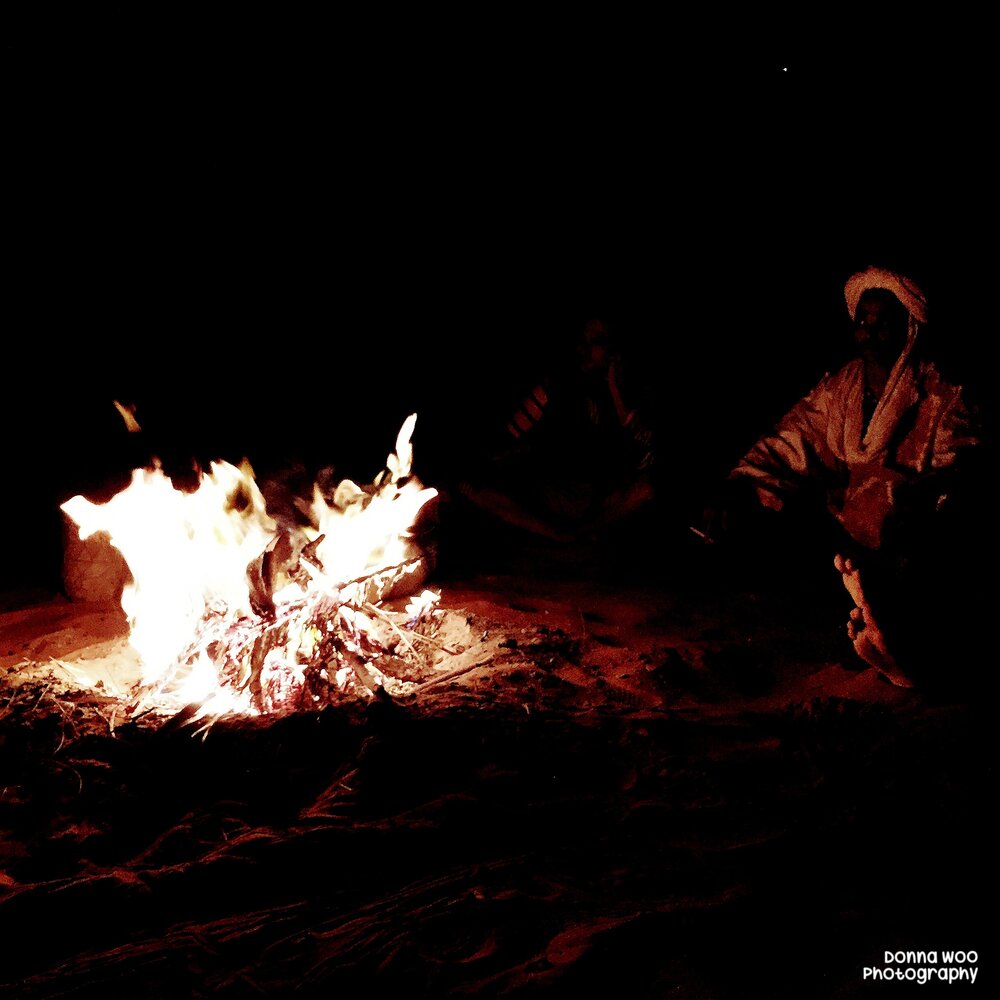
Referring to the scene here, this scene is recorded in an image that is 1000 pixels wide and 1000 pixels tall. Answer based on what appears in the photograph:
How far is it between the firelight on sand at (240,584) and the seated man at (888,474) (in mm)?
2519

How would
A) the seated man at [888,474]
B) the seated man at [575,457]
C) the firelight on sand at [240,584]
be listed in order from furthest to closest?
the seated man at [575,457] < the firelight on sand at [240,584] < the seated man at [888,474]

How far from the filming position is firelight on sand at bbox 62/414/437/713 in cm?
431

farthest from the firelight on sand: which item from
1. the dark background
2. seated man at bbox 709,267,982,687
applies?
the dark background

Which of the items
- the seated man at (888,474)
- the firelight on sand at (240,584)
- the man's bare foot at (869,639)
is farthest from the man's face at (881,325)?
Result: the firelight on sand at (240,584)

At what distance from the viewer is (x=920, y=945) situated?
95.5 inches

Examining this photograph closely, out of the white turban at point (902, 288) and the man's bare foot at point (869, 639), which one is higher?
the white turban at point (902, 288)

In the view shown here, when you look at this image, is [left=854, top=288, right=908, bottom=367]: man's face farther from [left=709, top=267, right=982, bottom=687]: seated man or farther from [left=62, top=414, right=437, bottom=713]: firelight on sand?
[left=62, top=414, right=437, bottom=713]: firelight on sand

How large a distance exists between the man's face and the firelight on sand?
3.39 meters

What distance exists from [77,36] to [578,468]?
723 cm

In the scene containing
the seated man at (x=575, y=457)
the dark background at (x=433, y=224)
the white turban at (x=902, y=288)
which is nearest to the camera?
the white turban at (x=902, y=288)

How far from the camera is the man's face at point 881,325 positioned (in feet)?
17.5

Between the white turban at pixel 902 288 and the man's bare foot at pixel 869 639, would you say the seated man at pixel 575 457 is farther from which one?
the man's bare foot at pixel 869 639

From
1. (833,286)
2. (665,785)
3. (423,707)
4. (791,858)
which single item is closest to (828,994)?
(791,858)

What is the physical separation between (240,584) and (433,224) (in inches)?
313
